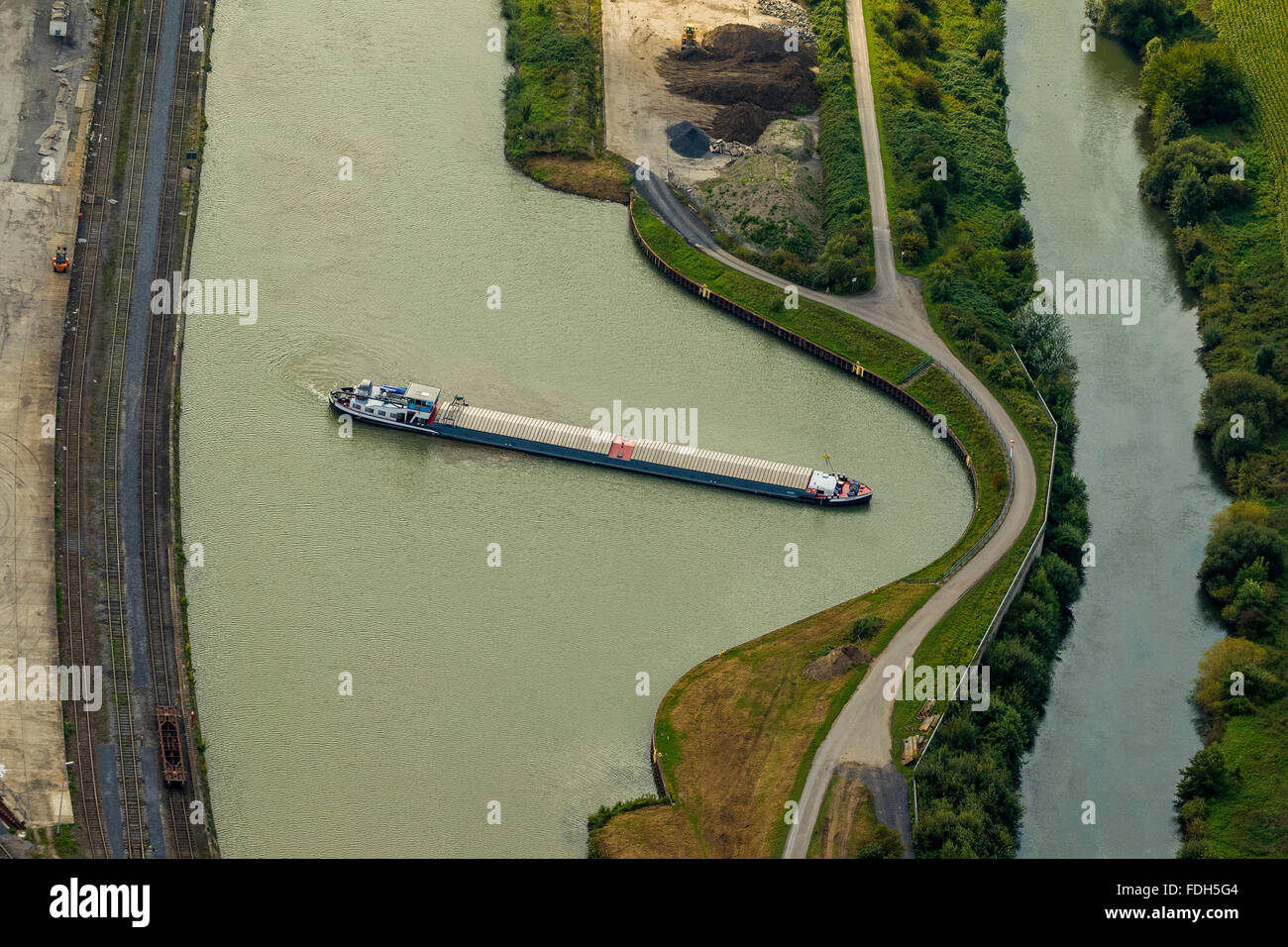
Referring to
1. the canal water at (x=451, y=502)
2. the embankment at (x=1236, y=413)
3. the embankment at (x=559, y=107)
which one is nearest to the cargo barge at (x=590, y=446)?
the canal water at (x=451, y=502)

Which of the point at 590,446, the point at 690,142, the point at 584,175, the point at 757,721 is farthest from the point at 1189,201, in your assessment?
the point at 757,721

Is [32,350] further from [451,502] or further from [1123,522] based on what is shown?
[1123,522]

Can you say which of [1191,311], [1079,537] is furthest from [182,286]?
[1191,311]

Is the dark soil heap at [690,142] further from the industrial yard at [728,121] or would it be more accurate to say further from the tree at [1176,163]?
the tree at [1176,163]

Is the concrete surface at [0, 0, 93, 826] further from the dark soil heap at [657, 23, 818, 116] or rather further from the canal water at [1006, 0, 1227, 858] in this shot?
the canal water at [1006, 0, 1227, 858]

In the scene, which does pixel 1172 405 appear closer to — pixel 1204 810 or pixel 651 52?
pixel 1204 810

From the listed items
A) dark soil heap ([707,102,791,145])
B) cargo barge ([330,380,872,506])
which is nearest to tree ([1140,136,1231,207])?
dark soil heap ([707,102,791,145])
